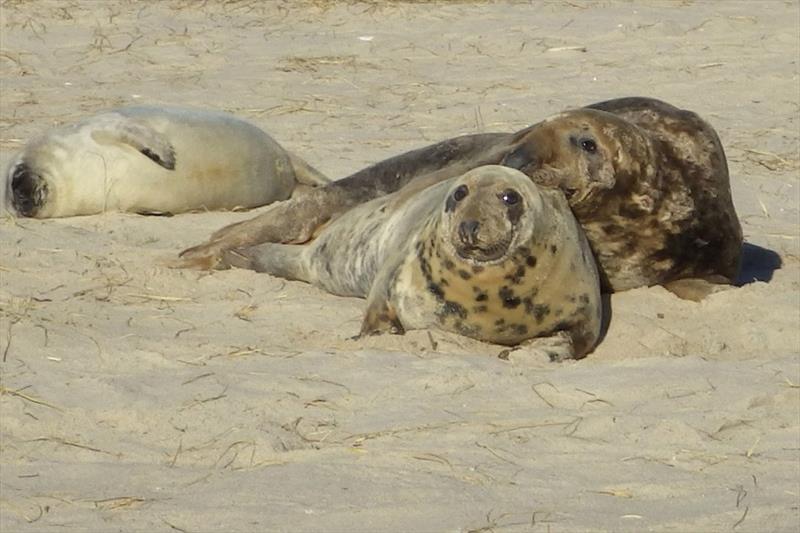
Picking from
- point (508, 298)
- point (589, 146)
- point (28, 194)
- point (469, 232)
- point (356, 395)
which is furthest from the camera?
point (28, 194)


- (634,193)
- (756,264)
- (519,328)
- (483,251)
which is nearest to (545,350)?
(519,328)

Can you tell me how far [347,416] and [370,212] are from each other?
1.94 metres

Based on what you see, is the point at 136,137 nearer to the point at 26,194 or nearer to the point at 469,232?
the point at 26,194

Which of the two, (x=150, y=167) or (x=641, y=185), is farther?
(x=150, y=167)

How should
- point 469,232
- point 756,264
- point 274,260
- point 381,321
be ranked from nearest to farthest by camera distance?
point 469,232, point 381,321, point 274,260, point 756,264

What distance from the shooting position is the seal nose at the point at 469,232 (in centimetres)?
570

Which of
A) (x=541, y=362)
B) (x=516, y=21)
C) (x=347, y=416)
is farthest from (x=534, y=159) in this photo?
(x=516, y=21)

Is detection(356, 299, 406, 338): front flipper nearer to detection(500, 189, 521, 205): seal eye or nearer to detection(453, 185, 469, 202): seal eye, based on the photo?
detection(453, 185, 469, 202): seal eye

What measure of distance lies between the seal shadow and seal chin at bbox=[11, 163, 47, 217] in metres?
3.12

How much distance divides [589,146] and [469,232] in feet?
3.24

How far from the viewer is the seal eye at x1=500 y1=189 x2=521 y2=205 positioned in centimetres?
577

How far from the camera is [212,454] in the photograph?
4.57 meters

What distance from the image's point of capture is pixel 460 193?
5836 mm

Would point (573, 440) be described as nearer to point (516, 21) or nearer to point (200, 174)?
→ point (200, 174)
